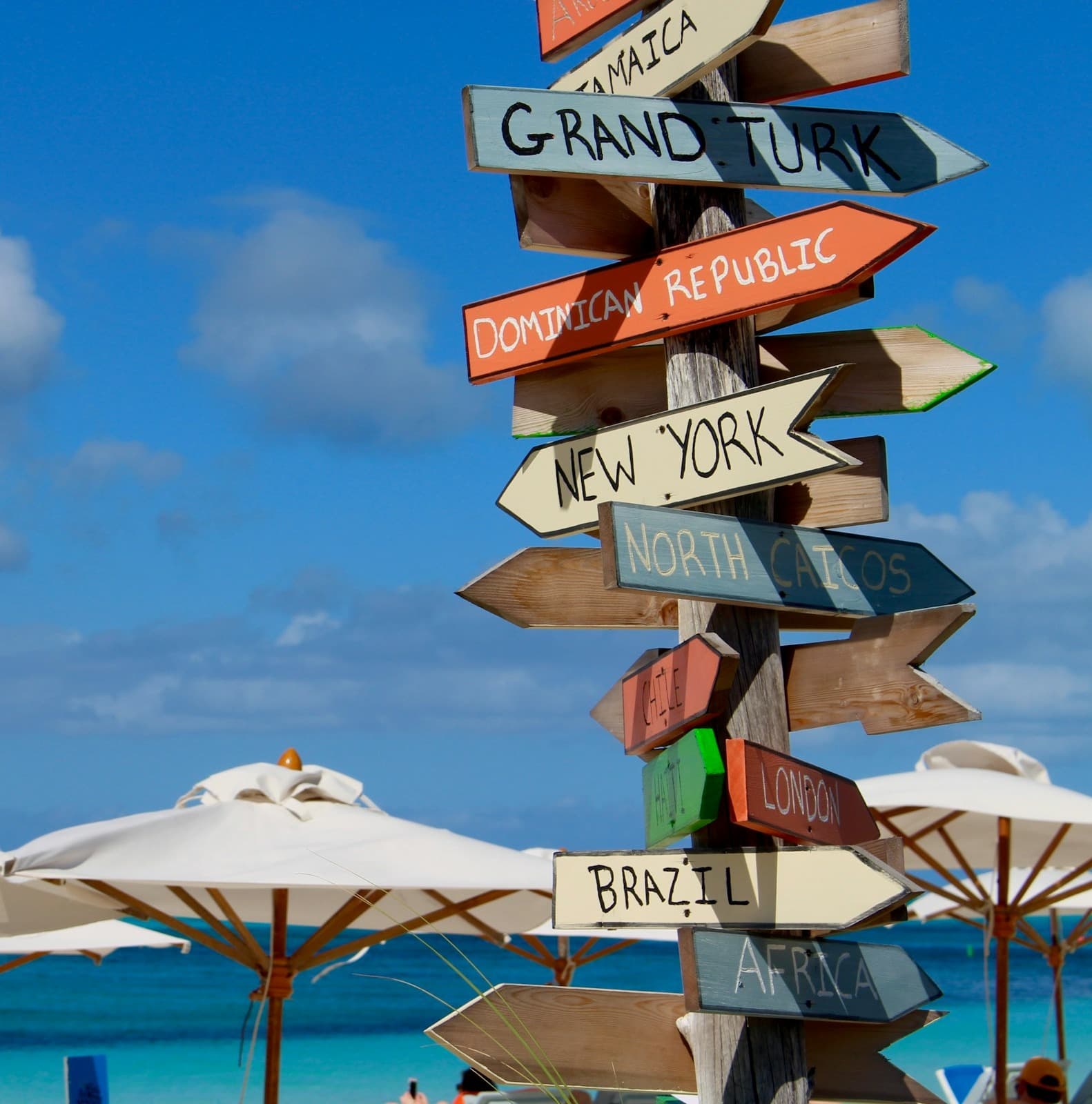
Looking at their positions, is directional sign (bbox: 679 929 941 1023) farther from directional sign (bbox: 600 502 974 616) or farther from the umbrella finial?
the umbrella finial

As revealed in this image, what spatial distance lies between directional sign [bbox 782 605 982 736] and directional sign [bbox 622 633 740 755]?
0.27 metres

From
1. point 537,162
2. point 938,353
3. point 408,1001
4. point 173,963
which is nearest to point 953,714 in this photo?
point 938,353

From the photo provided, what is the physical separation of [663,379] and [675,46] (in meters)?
0.78

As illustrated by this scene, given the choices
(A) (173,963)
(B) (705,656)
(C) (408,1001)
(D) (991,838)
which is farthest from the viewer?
(A) (173,963)

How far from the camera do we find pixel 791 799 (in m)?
2.74

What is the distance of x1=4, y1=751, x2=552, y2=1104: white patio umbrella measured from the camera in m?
5.55

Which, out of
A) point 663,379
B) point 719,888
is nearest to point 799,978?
point 719,888

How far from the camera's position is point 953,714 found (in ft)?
9.42

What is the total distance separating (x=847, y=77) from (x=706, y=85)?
34 cm

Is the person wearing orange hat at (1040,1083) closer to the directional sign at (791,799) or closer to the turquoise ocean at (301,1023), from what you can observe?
the directional sign at (791,799)

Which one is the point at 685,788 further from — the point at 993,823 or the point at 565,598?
the point at 993,823

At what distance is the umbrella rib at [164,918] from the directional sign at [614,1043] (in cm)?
375

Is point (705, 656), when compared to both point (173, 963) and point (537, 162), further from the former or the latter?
point (173, 963)

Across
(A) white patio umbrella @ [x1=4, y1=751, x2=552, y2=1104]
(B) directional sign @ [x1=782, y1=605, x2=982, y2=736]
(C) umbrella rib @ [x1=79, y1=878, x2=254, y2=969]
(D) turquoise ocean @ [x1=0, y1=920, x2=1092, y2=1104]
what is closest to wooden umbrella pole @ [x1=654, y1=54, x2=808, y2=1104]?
(B) directional sign @ [x1=782, y1=605, x2=982, y2=736]
